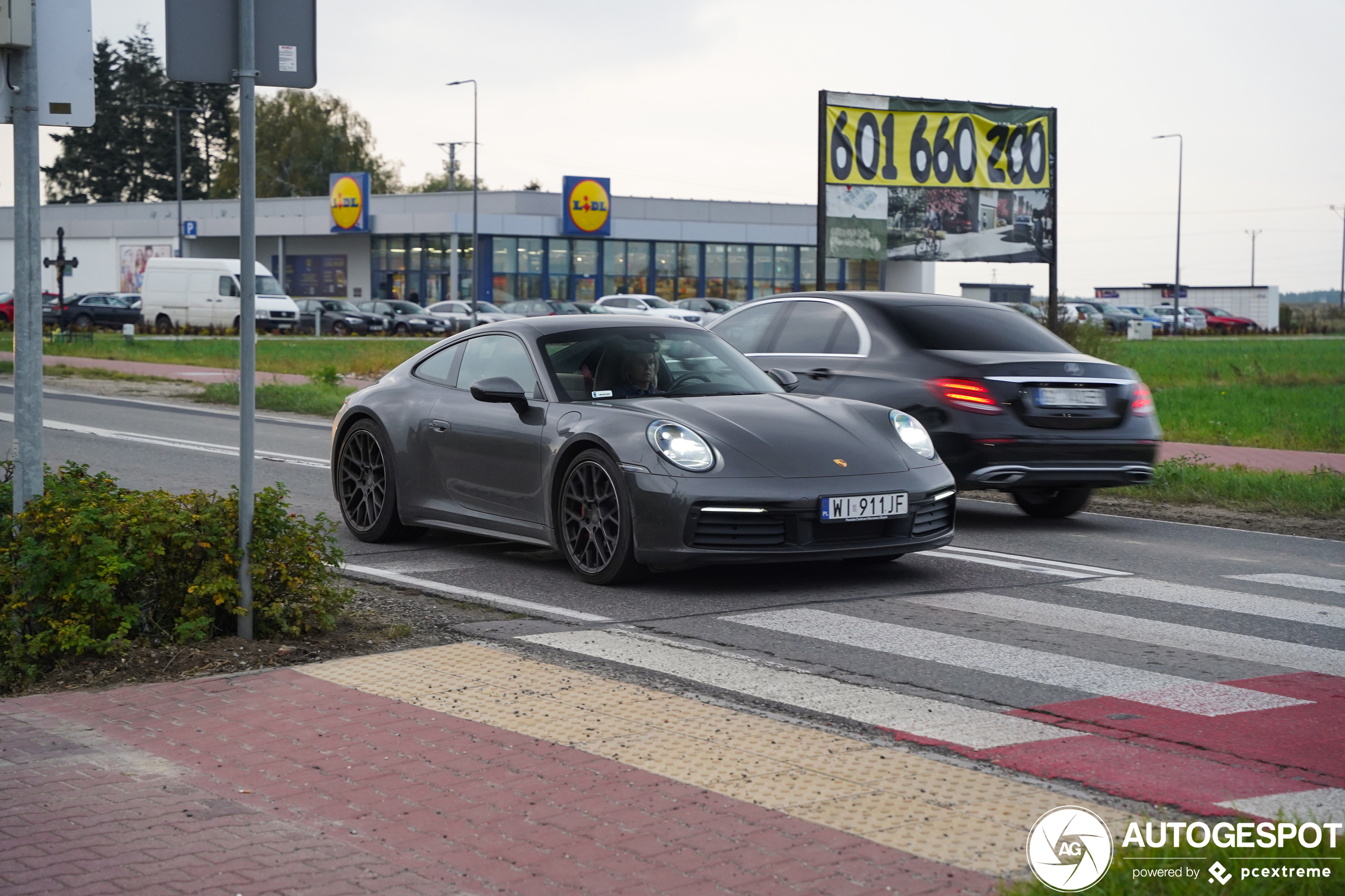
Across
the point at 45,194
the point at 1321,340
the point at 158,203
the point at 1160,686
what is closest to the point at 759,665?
the point at 1160,686

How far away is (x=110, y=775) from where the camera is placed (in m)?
4.64

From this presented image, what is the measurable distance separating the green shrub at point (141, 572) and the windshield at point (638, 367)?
2105mm

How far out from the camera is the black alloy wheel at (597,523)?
25.6 ft

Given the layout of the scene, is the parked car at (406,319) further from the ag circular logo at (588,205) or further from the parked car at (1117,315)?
the parked car at (1117,315)

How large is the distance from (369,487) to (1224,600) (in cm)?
501

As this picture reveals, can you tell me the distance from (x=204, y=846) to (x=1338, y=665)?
4.54 m

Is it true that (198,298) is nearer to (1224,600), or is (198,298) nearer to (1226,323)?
(1224,600)

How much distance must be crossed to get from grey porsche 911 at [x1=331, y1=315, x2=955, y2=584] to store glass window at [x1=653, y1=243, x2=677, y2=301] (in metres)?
62.9

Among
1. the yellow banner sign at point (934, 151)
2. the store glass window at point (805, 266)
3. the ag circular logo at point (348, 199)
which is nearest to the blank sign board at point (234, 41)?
the yellow banner sign at point (934, 151)

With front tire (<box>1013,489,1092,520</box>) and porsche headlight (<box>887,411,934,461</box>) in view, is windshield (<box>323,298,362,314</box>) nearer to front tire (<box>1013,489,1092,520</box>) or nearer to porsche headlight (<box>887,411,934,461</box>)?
front tire (<box>1013,489,1092,520</box>)

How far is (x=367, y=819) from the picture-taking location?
423 centimetres

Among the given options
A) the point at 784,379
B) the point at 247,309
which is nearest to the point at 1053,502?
the point at 784,379

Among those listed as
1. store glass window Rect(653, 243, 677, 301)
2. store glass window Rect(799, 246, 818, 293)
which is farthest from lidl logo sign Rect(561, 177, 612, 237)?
store glass window Rect(799, 246, 818, 293)

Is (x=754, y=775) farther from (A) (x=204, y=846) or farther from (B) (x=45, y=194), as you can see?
(B) (x=45, y=194)
